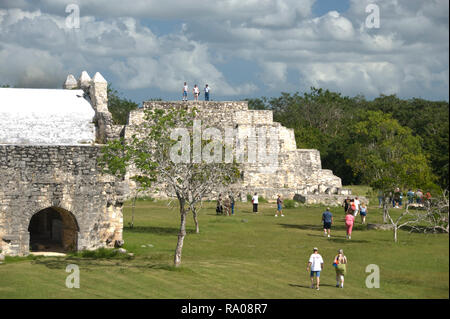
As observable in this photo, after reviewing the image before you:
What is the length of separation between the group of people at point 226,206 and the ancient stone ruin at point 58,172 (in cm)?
941

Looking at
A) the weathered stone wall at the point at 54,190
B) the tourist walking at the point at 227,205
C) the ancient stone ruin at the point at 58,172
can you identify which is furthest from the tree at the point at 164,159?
the tourist walking at the point at 227,205

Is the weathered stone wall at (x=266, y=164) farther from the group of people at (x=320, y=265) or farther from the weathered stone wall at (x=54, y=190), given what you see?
the group of people at (x=320, y=265)

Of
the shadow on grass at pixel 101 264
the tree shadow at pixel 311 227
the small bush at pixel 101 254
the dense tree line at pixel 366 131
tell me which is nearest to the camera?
the shadow on grass at pixel 101 264

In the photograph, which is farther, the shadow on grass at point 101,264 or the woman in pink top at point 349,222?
the woman in pink top at point 349,222

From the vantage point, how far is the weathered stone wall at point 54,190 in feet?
73.5

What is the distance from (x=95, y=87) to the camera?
2616cm

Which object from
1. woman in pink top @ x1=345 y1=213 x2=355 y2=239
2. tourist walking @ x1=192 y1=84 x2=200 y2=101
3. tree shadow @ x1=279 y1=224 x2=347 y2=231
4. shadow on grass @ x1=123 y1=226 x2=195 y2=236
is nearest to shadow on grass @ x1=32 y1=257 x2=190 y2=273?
shadow on grass @ x1=123 y1=226 x2=195 y2=236

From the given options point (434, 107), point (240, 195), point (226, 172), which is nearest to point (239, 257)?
point (226, 172)

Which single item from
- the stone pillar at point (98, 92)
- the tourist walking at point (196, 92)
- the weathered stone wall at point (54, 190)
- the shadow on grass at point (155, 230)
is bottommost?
the shadow on grass at point (155, 230)

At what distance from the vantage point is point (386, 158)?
4062 centimetres

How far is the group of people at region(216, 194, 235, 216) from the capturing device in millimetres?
34188

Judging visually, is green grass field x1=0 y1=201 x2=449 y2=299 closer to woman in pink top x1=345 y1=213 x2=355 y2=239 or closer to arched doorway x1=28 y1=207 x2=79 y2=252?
woman in pink top x1=345 y1=213 x2=355 y2=239

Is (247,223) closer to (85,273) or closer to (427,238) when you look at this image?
(427,238)

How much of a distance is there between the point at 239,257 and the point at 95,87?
8.35 meters
